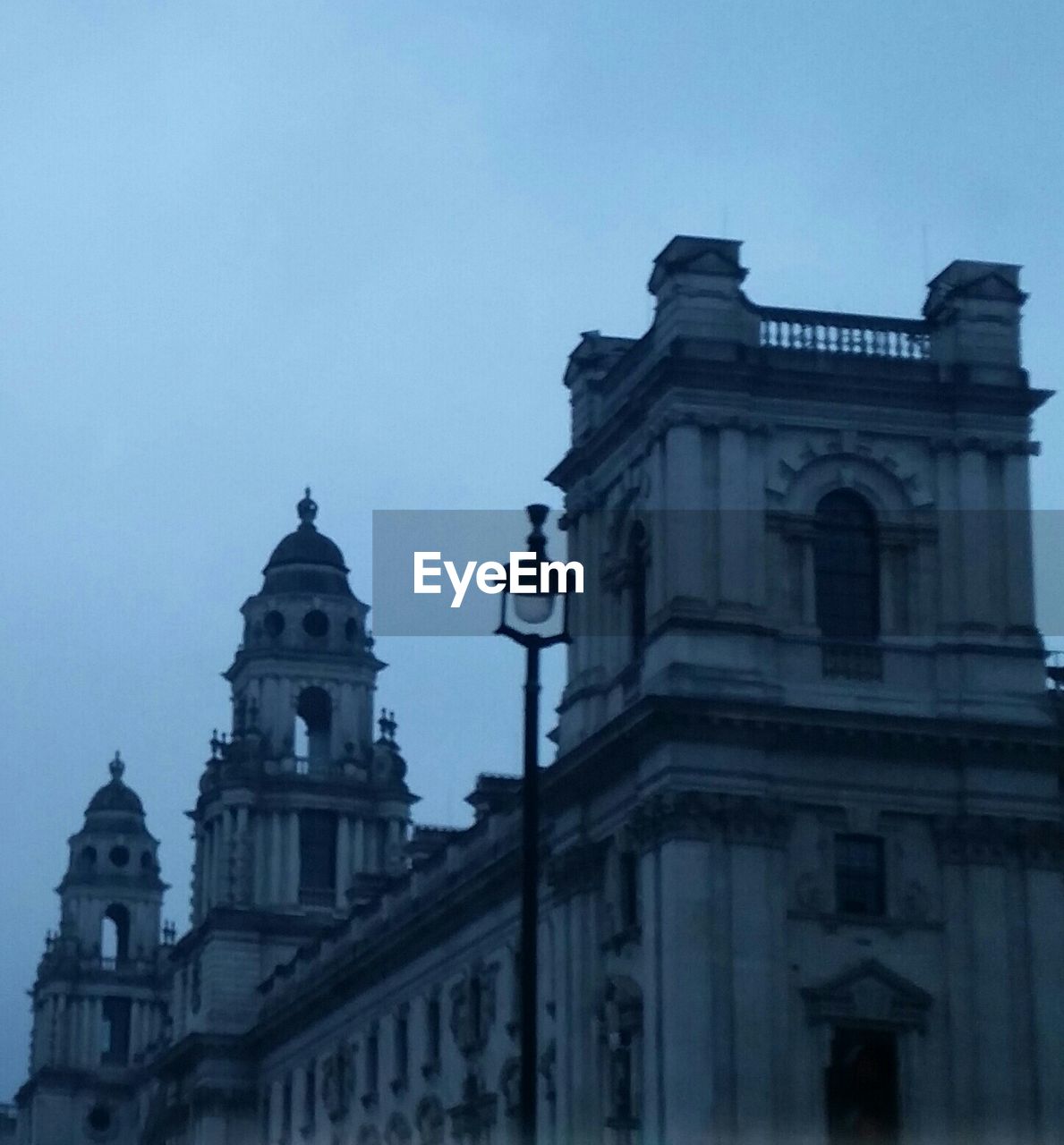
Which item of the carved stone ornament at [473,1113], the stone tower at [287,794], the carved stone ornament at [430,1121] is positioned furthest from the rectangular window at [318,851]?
the carved stone ornament at [473,1113]

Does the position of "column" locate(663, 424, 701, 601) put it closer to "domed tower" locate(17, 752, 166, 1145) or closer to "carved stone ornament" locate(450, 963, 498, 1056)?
"carved stone ornament" locate(450, 963, 498, 1056)

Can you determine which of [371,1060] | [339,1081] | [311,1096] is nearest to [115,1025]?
[311,1096]

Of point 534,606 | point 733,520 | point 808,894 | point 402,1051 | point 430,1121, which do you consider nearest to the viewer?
point 534,606

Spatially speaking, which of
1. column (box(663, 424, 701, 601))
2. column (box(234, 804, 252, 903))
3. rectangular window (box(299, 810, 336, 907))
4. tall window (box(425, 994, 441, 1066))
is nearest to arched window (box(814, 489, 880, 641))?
column (box(663, 424, 701, 601))

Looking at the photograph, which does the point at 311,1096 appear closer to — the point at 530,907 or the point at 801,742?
the point at 801,742

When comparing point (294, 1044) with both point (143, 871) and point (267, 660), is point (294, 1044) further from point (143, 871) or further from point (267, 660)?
point (143, 871)

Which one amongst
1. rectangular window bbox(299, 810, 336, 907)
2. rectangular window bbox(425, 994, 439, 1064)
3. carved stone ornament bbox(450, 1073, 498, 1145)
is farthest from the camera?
rectangular window bbox(299, 810, 336, 907)

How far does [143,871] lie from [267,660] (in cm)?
3370

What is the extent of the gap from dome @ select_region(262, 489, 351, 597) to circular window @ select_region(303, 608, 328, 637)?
2.88 ft

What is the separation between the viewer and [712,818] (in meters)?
A: 55.7

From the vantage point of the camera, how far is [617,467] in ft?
202

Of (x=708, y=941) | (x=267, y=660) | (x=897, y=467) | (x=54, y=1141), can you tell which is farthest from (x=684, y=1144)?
(x=54, y=1141)

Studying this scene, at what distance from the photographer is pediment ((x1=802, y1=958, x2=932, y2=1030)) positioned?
55.4 metres

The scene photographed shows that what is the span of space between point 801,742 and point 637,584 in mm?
5705
